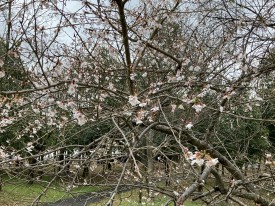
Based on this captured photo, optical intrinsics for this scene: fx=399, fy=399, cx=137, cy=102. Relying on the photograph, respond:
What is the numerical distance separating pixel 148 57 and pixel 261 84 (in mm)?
1595

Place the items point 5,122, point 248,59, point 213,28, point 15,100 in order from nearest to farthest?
point 15,100 → point 5,122 → point 248,59 → point 213,28

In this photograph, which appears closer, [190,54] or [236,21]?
[236,21]

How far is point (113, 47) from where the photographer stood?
4.35 metres

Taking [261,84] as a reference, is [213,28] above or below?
above

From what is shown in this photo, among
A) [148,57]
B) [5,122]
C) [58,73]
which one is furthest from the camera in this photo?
[148,57]

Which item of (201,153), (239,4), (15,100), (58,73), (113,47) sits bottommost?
(201,153)

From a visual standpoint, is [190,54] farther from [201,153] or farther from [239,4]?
[201,153]

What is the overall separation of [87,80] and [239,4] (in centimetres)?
176

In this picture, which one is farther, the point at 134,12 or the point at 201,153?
the point at 134,12

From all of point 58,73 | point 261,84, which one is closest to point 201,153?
point 58,73

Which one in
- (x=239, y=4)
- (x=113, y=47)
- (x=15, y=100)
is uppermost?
(x=239, y=4)

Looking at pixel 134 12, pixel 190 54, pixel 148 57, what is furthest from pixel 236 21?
pixel 148 57

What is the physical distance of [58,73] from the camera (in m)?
3.49

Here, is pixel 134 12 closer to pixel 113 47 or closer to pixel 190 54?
pixel 113 47
